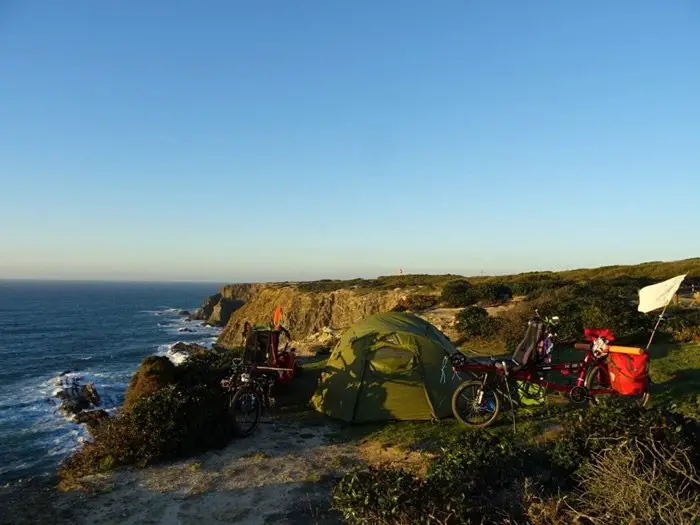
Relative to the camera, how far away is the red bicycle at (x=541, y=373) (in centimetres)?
1029

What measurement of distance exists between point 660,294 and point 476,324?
1106 centimetres

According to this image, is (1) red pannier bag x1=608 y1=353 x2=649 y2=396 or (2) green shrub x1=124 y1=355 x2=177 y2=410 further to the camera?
(2) green shrub x1=124 y1=355 x2=177 y2=410

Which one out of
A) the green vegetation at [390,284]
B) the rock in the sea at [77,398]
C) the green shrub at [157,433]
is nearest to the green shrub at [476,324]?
the green shrub at [157,433]

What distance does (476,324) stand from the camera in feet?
71.2

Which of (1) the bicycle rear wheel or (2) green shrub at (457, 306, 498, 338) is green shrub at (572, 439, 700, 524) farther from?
(2) green shrub at (457, 306, 498, 338)

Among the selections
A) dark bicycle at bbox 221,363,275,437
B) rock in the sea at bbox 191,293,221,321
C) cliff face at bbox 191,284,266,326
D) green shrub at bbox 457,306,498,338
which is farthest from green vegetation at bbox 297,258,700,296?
rock in the sea at bbox 191,293,221,321

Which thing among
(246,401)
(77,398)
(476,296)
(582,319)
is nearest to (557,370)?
(246,401)

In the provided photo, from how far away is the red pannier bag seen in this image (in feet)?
33.3

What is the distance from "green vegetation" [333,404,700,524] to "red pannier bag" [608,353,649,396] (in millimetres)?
2597

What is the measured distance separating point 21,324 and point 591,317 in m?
89.6

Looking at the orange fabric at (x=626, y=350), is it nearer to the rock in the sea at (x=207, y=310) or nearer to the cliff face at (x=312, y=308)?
the cliff face at (x=312, y=308)

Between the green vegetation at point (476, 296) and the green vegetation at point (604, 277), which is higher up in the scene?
the green vegetation at point (604, 277)

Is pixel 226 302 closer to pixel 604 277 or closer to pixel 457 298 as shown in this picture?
pixel 604 277

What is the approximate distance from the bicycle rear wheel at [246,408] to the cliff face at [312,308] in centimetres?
2780
